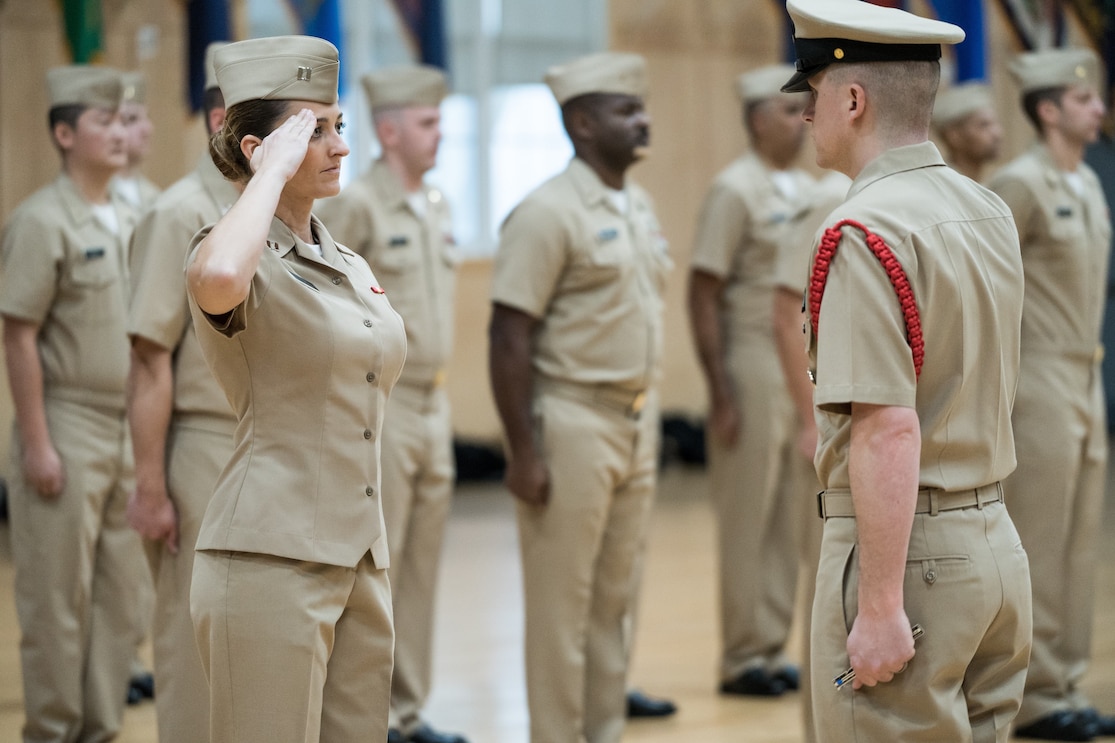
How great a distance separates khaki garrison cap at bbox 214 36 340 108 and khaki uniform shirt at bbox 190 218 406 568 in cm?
23

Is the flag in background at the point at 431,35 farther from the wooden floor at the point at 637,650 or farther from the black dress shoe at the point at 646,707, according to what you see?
the black dress shoe at the point at 646,707

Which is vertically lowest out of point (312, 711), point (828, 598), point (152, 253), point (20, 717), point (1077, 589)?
point (20, 717)

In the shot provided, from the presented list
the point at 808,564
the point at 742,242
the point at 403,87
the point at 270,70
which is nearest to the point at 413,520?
the point at 808,564

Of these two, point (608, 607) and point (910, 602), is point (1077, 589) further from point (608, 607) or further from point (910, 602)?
point (910, 602)

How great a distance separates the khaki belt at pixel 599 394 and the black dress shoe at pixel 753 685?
1390mm

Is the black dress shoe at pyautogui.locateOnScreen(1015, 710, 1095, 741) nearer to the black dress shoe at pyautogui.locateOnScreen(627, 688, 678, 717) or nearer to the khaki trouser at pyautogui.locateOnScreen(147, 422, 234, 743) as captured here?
the black dress shoe at pyautogui.locateOnScreen(627, 688, 678, 717)

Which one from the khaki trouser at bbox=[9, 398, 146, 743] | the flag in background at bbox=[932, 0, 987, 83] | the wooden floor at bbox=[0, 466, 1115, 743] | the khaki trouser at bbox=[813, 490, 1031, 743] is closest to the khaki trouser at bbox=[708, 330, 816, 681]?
the wooden floor at bbox=[0, 466, 1115, 743]

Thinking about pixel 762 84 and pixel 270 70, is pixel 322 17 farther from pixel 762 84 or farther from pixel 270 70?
pixel 270 70

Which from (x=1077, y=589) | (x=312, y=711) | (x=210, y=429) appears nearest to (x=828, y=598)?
(x=312, y=711)

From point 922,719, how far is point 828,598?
23 centimetres

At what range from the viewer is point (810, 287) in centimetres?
226

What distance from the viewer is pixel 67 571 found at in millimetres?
4168

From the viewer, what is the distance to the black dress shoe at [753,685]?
4.91 metres

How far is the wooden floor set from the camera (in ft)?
14.8
